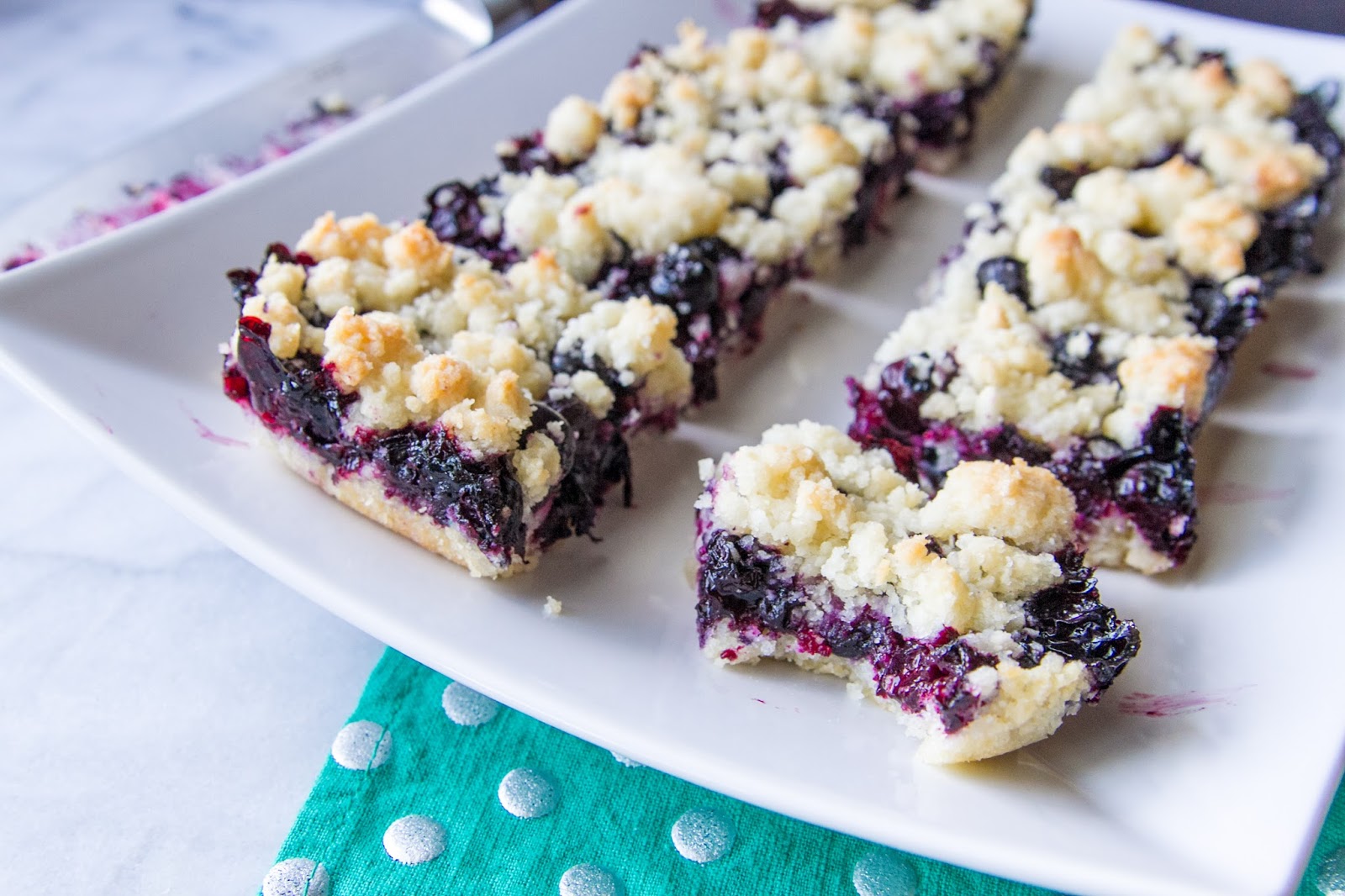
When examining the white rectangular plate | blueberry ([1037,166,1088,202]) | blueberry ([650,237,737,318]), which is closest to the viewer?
the white rectangular plate

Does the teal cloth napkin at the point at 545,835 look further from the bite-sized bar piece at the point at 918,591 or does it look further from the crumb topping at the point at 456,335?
the crumb topping at the point at 456,335

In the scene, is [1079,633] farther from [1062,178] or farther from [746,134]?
[746,134]

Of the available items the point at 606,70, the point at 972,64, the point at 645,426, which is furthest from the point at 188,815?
the point at 972,64

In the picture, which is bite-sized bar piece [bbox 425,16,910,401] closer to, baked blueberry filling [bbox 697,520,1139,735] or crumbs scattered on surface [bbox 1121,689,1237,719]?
baked blueberry filling [bbox 697,520,1139,735]

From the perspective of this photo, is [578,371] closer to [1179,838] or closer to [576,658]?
[576,658]

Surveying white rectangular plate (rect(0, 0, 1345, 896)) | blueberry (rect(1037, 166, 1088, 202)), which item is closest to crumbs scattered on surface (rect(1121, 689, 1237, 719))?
white rectangular plate (rect(0, 0, 1345, 896))

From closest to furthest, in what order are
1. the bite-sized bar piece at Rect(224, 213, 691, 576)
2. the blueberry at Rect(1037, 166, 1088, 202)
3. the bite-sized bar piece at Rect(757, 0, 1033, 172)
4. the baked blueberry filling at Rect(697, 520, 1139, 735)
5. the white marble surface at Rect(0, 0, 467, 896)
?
the baked blueberry filling at Rect(697, 520, 1139, 735) → the white marble surface at Rect(0, 0, 467, 896) → the bite-sized bar piece at Rect(224, 213, 691, 576) → the blueberry at Rect(1037, 166, 1088, 202) → the bite-sized bar piece at Rect(757, 0, 1033, 172)
